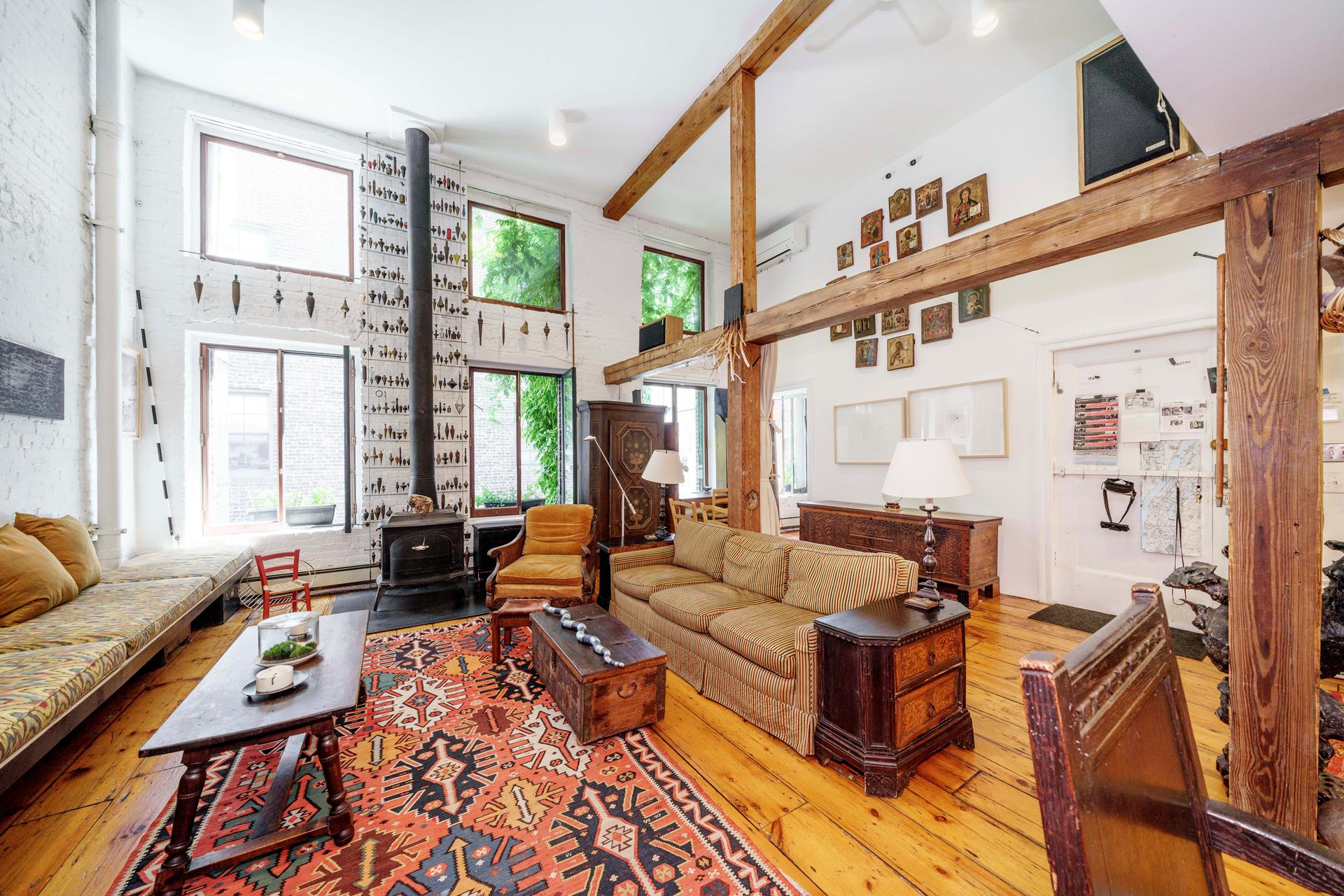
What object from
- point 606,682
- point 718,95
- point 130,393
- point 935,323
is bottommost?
point 606,682

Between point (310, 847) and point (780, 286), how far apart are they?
274 inches

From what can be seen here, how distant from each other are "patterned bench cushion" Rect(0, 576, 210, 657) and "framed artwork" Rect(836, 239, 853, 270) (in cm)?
663

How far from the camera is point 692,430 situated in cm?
768

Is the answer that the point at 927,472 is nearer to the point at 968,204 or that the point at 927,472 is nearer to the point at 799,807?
the point at 799,807

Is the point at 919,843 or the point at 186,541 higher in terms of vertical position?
the point at 186,541

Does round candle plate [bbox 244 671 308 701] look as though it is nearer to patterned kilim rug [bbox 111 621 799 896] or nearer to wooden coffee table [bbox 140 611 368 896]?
wooden coffee table [bbox 140 611 368 896]

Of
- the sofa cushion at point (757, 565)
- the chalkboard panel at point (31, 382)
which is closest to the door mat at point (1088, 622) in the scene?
the sofa cushion at point (757, 565)

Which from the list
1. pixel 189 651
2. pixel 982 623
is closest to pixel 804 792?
pixel 982 623

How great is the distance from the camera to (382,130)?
5117 millimetres

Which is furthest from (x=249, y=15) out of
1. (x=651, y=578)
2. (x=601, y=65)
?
(x=651, y=578)

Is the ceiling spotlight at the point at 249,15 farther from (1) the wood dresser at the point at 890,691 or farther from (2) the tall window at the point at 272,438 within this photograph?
(1) the wood dresser at the point at 890,691

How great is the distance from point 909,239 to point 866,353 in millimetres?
1225

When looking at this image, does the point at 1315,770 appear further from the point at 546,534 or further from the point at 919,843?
the point at 546,534

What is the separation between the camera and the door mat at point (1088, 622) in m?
3.23
